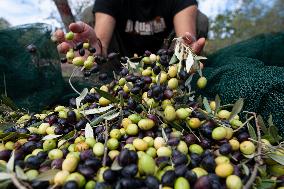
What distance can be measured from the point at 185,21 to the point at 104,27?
27.1 inches

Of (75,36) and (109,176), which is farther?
(75,36)

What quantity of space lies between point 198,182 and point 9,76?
148 centimetres

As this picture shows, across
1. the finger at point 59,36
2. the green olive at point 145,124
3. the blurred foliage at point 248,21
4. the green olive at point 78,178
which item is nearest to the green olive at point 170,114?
the green olive at point 145,124

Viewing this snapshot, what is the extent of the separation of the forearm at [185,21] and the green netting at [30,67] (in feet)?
4.28

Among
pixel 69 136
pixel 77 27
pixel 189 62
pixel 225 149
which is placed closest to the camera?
pixel 225 149

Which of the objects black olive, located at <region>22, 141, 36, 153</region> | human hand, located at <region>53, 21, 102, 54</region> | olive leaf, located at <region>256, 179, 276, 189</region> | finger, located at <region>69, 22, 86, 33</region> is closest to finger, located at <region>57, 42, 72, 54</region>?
human hand, located at <region>53, 21, 102, 54</region>

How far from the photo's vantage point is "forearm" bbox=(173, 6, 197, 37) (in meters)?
3.25

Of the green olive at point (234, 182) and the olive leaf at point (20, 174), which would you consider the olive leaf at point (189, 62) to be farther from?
the olive leaf at point (20, 174)

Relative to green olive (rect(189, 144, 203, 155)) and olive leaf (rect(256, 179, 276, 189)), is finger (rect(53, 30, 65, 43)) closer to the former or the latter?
green olive (rect(189, 144, 203, 155))

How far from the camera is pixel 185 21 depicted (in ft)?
10.8

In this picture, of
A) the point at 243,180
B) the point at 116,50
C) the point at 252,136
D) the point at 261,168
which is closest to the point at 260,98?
the point at 252,136

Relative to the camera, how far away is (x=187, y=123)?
4.30 feet

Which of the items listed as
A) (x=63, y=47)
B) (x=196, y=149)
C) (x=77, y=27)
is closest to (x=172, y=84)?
(x=196, y=149)

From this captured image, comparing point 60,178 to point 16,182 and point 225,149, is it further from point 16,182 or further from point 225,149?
point 225,149
